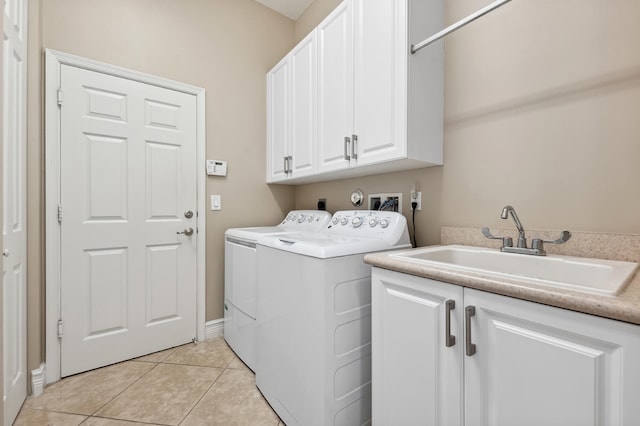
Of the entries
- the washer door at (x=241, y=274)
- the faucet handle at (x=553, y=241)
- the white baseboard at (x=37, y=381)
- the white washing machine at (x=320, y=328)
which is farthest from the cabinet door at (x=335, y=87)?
the white baseboard at (x=37, y=381)

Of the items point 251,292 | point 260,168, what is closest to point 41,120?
point 260,168

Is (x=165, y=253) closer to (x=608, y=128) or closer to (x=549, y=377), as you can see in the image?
(x=549, y=377)

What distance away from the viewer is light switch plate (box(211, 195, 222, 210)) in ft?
7.69

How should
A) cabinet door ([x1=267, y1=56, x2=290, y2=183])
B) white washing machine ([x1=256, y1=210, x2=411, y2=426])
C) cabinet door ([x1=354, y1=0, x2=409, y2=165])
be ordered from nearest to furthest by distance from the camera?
white washing machine ([x1=256, y1=210, x2=411, y2=426]) < cabinet door ([x1=354, y1=0, x2=409, y2=165]) < cabinet door ([x1=267, y1=56, x2=290, y2=183])

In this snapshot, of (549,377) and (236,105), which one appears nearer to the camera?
(549,377)

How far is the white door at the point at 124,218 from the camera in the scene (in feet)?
5.94

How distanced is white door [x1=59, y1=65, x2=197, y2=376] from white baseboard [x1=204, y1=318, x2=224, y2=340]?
11 centimetres

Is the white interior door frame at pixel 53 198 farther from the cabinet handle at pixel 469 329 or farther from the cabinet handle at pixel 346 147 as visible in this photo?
the cabinet handle at pixel 469 329

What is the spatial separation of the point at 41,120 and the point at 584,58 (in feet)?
9.09

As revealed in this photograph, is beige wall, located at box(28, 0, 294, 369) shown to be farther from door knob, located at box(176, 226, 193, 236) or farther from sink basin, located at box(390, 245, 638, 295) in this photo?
sink basin, located at box(390, 245, 638, 295)

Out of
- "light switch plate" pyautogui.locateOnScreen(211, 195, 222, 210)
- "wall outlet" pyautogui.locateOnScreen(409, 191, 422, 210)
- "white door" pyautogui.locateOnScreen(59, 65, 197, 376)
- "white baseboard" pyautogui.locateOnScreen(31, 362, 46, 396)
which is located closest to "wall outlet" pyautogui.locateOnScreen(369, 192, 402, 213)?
"wall outlet" pyautogui.locateOnScreen(409, 191, 422, 210)

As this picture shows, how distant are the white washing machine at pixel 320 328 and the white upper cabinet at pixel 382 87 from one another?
0.43 m

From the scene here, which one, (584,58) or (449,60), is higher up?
(449,60)

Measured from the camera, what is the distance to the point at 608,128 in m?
1.09
